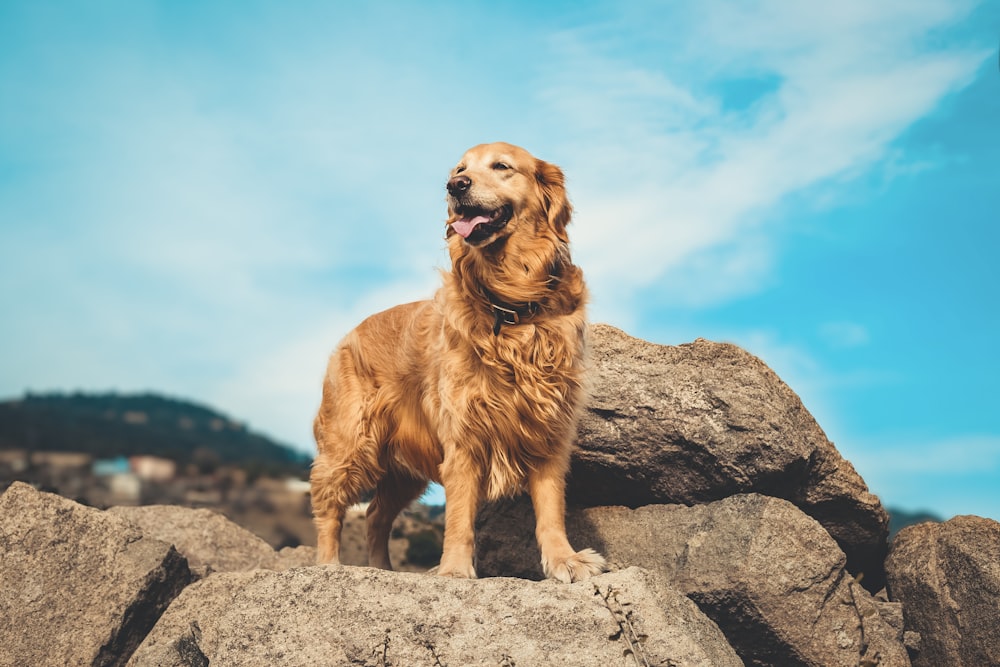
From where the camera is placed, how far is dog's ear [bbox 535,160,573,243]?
5.05m

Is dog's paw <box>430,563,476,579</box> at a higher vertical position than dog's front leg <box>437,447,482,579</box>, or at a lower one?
lower

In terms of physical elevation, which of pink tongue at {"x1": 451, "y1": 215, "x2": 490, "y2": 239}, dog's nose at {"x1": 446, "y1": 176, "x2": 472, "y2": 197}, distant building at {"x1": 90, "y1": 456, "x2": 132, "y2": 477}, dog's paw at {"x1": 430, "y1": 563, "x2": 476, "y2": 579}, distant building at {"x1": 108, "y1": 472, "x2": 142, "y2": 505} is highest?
dog's nose at {"x1": 446, "y1": 176, "x2": 472, "y2": 197}

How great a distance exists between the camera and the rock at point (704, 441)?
5695 millimetres

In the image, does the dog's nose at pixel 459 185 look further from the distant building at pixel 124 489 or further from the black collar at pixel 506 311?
the distant building at pixel 124 489

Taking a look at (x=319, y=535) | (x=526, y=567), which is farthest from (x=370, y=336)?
(x=526, y=567)

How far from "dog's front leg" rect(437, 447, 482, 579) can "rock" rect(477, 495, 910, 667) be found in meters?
1.46

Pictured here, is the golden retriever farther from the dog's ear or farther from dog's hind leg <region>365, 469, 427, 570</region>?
dog's hind leg <region>365, 469, 427, 570</region>

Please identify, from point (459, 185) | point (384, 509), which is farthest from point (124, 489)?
point (459, 185)

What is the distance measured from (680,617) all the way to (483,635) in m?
0.93

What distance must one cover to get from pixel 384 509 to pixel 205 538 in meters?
1.81

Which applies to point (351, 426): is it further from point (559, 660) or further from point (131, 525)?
point (559, 660)

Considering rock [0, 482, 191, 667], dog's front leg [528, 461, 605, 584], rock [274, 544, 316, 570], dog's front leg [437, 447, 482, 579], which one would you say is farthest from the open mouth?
rock [274, 544, 316, 570]

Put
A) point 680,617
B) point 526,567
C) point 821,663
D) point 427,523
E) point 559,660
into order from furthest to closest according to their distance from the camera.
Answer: point 427,523 → point 526,567 → point 821,663 → point 680,617 → point 559,660

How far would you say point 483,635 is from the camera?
388 cm
